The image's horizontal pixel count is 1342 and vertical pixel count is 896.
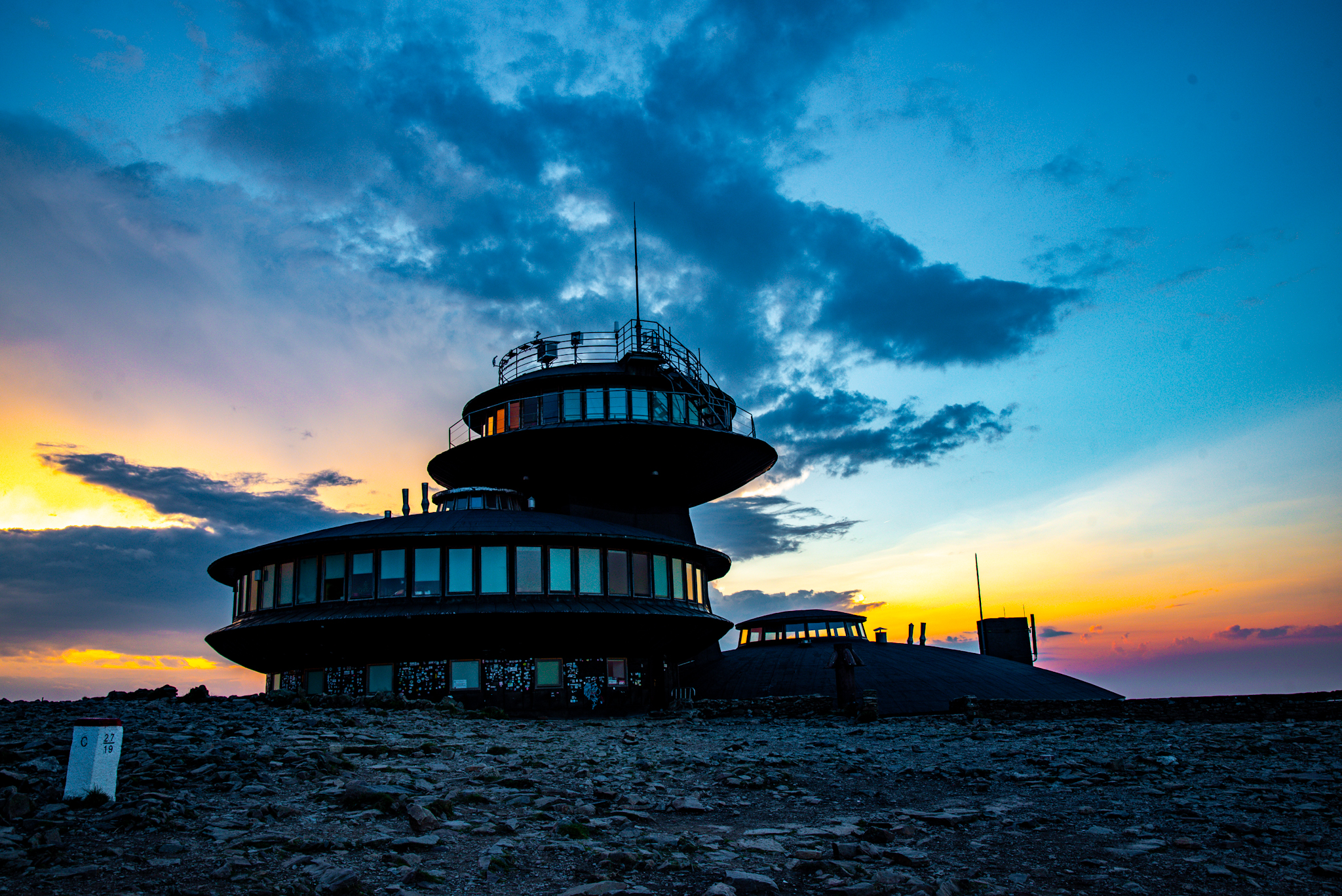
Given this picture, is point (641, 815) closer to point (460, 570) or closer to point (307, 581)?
point (460, 570)

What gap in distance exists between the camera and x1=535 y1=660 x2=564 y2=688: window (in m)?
31.5

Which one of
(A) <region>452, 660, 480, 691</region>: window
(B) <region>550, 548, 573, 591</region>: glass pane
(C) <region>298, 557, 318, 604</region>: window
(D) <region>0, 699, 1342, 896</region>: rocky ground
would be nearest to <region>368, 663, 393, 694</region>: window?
(A) <region>452, 660, 480, 691</region>: window

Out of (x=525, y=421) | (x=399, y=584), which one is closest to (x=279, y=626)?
(x=399, y=584)

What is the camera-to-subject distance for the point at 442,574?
31.1 metres

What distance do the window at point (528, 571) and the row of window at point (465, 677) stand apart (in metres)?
2.73

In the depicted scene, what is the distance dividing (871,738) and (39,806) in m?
17.3

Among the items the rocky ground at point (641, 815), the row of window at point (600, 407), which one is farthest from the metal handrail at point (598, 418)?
the rocky ground at point (641, 815)

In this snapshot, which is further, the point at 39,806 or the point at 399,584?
the point at 399,584

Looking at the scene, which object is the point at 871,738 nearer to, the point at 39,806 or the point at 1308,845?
the point at 1308,845

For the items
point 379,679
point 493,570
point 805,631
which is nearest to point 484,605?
point 493,570

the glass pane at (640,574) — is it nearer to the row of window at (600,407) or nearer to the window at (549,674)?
the window at (549,674)

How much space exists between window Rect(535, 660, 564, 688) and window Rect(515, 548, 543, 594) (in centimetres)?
276

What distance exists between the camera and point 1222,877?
8.48 meters

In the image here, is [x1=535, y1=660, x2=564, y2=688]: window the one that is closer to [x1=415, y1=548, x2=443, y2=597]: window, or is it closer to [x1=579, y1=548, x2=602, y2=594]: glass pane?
[x1=579, y1=548, x2=602, y2=594]: glass pane
